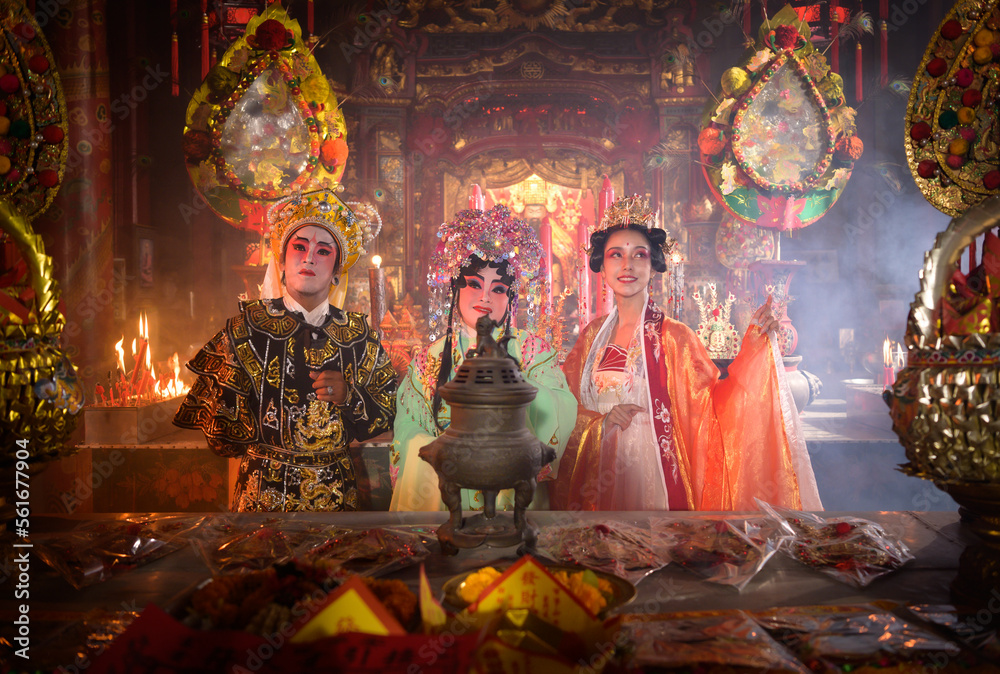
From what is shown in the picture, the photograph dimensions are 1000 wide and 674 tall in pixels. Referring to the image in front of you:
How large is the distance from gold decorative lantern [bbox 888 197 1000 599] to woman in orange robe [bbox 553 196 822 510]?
1.59 m

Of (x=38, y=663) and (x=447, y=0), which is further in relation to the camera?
(x=447, y=0)

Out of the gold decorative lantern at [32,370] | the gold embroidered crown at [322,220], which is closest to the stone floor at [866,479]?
the gold embroidered crown at [322,220]

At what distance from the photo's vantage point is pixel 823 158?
4.52 meters

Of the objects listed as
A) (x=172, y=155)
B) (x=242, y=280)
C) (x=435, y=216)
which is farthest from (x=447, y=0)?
(x=242, y=280)

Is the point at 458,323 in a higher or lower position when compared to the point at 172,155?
lower

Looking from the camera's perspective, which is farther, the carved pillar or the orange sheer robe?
the carved pillar

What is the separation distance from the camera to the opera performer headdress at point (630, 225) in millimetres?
2955

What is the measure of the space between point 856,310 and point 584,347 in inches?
215

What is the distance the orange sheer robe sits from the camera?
2.86 m

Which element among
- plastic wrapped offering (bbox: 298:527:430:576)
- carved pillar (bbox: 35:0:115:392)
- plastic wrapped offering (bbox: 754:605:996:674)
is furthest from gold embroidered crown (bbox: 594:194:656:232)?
carved pillar (bbox: 35:0:115:392)

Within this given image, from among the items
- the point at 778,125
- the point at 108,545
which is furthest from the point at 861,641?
the point at 778,125

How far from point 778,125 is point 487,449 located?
13.8 feet

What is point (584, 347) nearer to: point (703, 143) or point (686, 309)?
point (703, 143)

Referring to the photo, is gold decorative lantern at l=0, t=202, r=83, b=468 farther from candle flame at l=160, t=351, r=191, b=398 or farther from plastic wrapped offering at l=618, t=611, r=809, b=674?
candle flame at l=160, t=351, r=191, b=398
